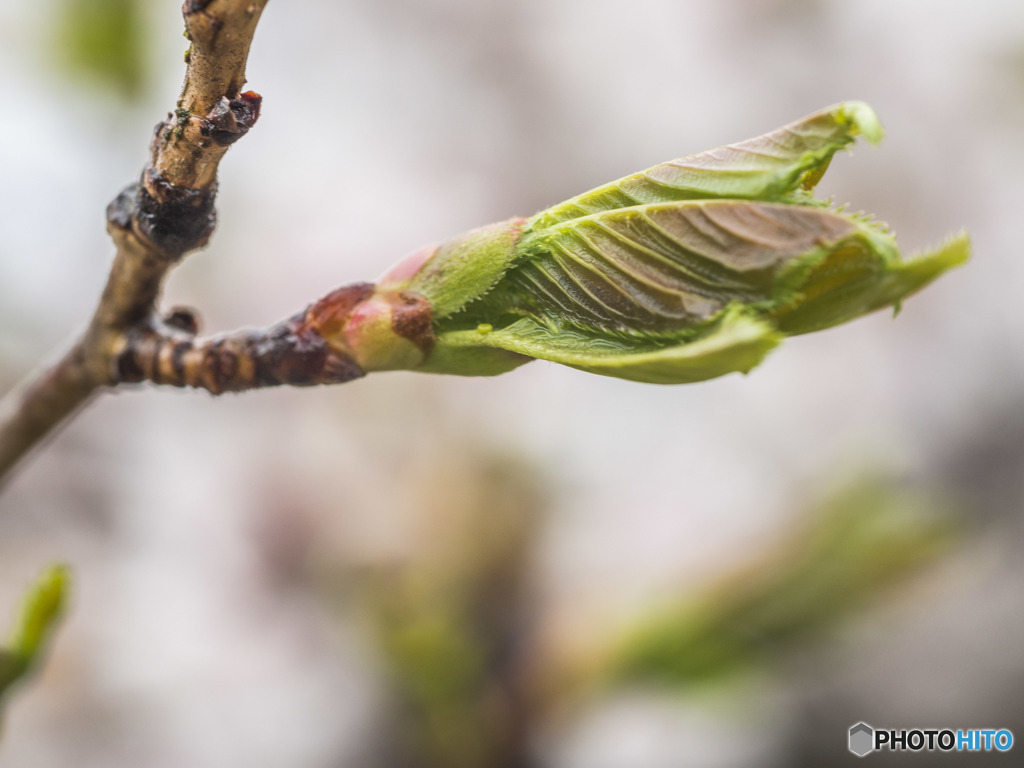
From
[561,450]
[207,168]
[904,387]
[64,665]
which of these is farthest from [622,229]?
[904,387]

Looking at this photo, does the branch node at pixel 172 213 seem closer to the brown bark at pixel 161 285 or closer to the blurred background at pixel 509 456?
the brown bark at pixel 161 285

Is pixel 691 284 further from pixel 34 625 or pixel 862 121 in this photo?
pixel 34 625

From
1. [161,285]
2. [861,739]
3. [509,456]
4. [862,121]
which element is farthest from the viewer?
[509,456]

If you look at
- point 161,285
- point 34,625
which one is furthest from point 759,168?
point 34,625

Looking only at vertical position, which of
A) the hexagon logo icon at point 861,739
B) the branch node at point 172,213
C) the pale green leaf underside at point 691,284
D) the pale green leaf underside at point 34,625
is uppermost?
the branch node at point 172,213

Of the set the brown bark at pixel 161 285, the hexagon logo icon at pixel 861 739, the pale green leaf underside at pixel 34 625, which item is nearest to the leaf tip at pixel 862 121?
the brown bark at pixel 161 285

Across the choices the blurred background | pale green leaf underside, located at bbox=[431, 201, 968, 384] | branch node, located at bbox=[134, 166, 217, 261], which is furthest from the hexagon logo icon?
branch node, located at bbox=[134, 166, 217, 261]

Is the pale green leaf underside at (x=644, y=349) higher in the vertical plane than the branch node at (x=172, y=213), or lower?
lower
